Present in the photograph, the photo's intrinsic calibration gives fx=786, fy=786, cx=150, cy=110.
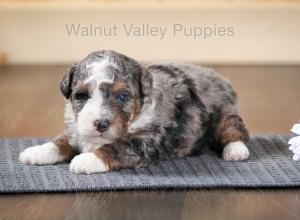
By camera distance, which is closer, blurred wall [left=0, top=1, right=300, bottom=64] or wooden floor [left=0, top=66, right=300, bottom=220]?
wooden floor [left=0, top=66, right=300, bottom=220]

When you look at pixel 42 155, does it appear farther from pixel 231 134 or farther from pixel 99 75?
pixel 231 134

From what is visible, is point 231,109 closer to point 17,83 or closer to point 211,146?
point 211,146

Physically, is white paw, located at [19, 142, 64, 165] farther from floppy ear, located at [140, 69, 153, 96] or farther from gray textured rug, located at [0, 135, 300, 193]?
floppy ear, located at [140, 69, 153, 96]

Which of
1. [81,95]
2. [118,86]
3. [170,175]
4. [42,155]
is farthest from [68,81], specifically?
[170,175]

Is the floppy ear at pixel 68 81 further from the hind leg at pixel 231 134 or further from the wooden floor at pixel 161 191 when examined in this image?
the hind leg at pixel 231 134

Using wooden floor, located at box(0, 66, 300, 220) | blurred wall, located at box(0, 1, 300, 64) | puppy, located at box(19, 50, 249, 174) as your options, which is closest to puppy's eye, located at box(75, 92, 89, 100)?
puppy, located at box(19, 50, 249, 174)

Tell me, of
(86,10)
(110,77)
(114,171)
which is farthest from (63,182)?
(86,10)
